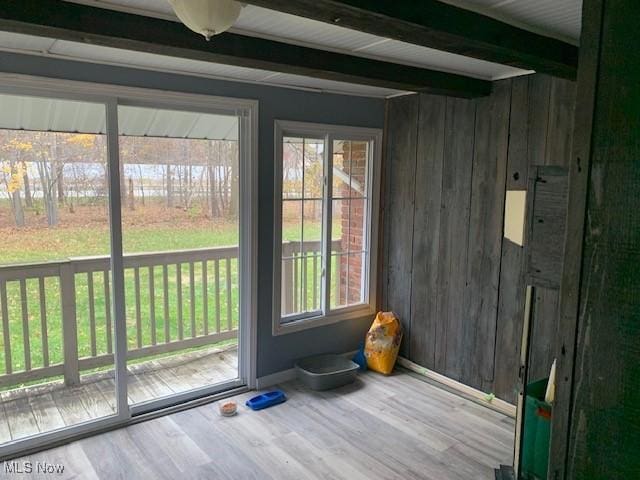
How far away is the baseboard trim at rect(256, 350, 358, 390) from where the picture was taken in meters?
3.68

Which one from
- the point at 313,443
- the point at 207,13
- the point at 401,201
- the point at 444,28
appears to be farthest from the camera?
the point at 401,201

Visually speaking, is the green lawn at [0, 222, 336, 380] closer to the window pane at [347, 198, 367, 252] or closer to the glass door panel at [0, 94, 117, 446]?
the glass door panel at [0, 94, 117, 446]

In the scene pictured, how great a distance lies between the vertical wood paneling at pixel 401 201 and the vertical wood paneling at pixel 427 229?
0.06 meters

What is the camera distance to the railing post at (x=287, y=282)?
3.88m

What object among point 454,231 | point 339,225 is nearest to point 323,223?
point 339,225

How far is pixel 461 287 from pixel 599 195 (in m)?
2.97

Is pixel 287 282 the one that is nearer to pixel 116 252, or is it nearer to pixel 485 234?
pixel 116 252

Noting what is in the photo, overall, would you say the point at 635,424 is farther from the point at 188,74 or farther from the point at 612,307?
the point at 188,74

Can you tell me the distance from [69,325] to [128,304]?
0.49m

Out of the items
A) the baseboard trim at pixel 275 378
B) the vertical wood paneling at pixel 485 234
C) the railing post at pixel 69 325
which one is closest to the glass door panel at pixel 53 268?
the railing post at pixel 69 325

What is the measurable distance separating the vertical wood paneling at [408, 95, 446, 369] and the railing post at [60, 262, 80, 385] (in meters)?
2.63

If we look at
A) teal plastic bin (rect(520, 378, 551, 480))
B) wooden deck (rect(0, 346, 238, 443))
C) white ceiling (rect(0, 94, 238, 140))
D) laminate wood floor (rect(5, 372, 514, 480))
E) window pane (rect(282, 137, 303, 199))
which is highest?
white ceiling (rect(0, 94, 238, 140))

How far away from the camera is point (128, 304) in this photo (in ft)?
13.0
